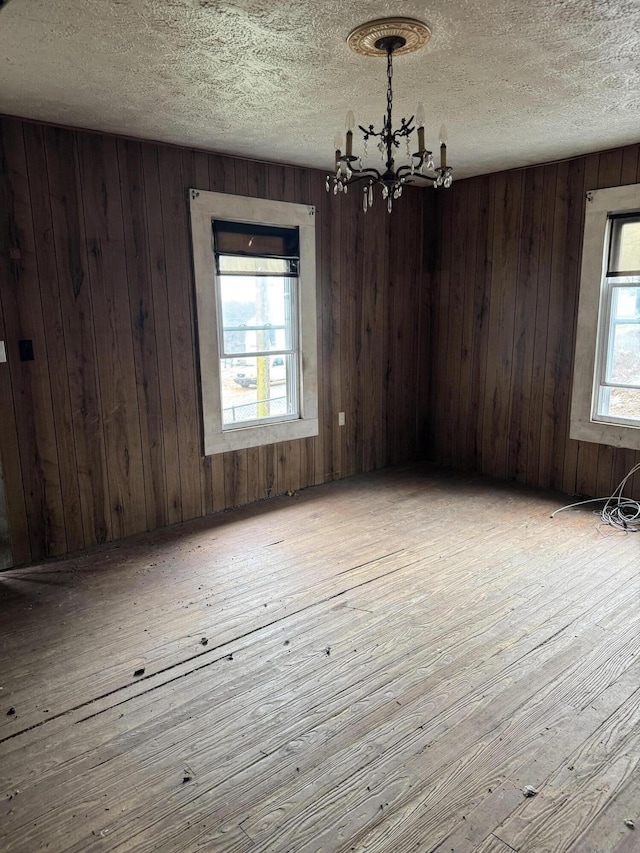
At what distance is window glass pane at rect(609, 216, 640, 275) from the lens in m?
4.05

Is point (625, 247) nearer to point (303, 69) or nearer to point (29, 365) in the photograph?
point (303, 69)

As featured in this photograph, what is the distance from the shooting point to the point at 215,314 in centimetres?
401

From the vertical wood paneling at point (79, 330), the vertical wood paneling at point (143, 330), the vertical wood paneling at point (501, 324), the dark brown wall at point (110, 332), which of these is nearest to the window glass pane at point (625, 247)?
the vertical wood paneling at point (501, 324)

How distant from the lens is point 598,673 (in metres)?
2.35

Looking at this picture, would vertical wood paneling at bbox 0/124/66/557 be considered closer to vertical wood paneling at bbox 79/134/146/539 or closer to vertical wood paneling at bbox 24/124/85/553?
vertical wood paneling at bbox 24/124/85/553

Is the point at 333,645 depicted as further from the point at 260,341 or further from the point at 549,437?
the point at 549,437

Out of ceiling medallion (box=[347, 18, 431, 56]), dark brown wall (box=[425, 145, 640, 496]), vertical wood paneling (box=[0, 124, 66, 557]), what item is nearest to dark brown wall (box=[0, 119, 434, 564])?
vertical wood paneling (box=[0, 124, 66, 557])

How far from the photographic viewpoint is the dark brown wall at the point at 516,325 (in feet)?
14.3

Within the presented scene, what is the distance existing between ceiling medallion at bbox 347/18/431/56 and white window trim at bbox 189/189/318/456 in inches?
70.5

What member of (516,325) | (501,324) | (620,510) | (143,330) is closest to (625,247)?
(516,325)

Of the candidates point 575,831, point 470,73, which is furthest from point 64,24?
point 575,831

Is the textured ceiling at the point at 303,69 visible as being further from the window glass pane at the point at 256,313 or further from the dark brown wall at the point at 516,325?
the window glass pane at the point at 256,313

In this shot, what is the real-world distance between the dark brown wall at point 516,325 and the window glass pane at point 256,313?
161 centimetres

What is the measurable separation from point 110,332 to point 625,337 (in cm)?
356
